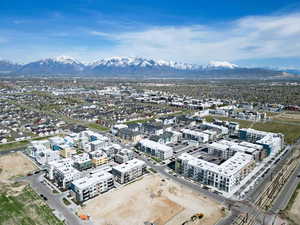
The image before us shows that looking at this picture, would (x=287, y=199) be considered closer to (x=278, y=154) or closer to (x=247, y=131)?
(x=278, y=154)

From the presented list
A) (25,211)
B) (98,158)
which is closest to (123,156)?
(98,158)

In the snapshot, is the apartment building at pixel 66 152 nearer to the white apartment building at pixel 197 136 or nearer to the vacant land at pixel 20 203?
the vacant land at pixel 20 203

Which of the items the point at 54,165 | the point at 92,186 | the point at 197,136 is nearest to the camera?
the point at 92,186

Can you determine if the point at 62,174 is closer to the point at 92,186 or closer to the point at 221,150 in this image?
the point at 92,186

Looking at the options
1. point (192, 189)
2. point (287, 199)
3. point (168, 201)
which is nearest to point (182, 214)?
point (168, 201)

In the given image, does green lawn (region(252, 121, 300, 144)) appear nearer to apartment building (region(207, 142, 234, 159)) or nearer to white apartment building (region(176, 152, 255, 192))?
apartment building (region(207, 142, 234, 159))

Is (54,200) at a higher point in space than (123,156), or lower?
lower
